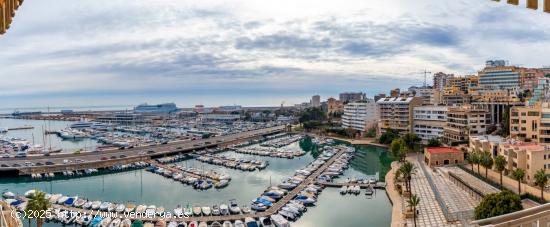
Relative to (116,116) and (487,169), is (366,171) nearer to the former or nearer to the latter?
(487,169)

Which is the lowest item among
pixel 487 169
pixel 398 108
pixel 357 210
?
pixel 357 210

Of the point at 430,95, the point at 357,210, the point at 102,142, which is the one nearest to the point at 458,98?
the point at 430,95

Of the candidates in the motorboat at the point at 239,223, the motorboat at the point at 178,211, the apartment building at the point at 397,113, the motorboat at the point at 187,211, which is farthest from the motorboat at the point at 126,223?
the apartment building at the point at 397,113

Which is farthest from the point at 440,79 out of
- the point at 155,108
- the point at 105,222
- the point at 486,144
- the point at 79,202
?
the point at 155,108

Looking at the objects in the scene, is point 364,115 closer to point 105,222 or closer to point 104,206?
point 104,206

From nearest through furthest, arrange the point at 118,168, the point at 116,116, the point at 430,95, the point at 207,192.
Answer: the point at 207,192
the point at 118,168
the point at 430,95
the point at 116,116

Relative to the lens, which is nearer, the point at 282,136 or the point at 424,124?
the point at 424,124
